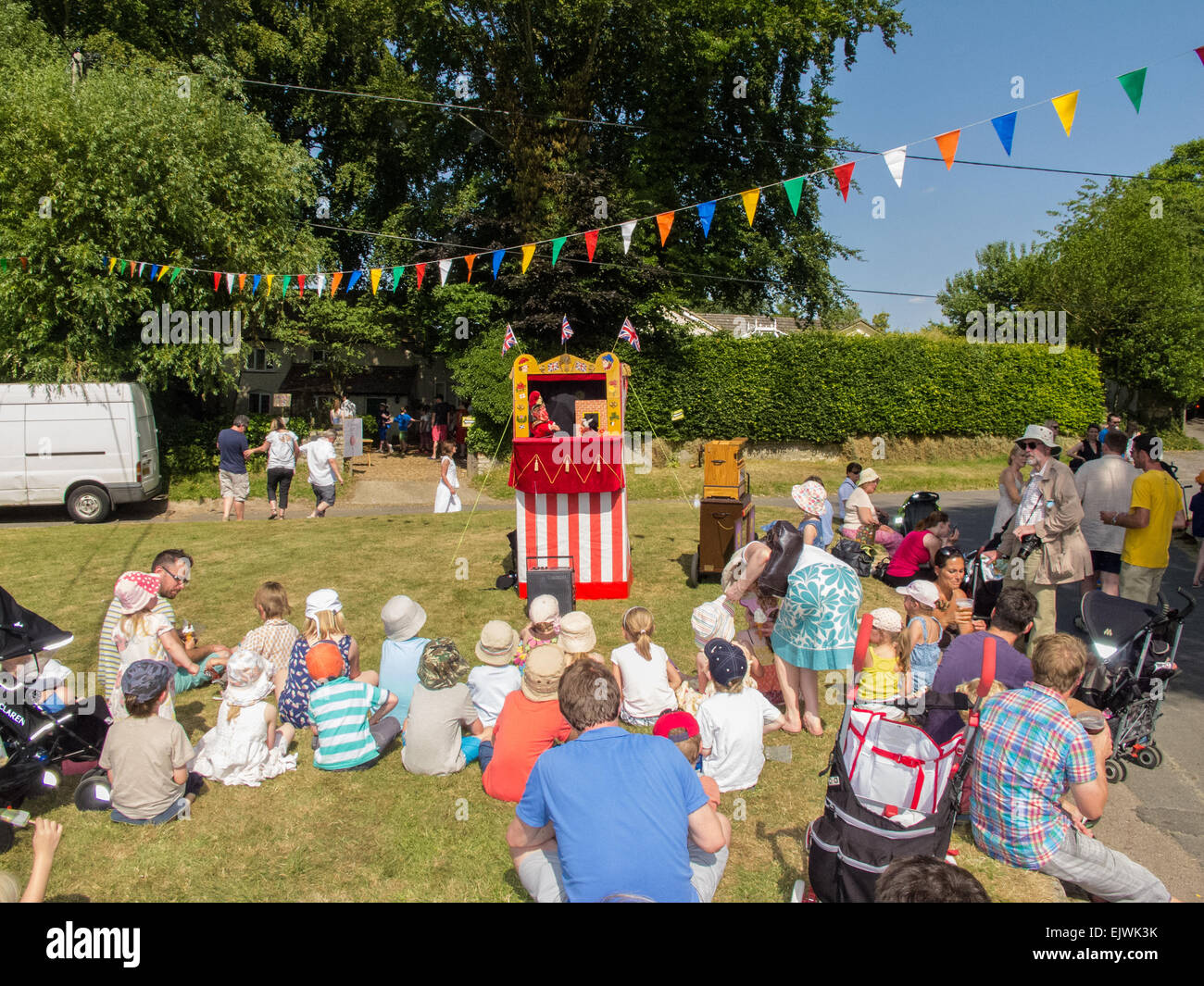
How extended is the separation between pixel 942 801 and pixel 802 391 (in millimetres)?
20886

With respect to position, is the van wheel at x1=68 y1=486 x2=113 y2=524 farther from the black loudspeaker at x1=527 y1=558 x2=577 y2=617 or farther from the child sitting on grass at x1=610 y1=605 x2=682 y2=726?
the child sitting on grass at x1=610 y1=605 x2=682 y2=726

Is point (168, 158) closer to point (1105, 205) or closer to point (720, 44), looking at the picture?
point (720, 44)

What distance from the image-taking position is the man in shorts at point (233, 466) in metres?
13.4

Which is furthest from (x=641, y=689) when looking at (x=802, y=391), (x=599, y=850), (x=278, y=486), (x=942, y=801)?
(x=802, y=391)

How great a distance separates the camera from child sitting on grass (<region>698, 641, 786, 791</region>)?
4699 mm

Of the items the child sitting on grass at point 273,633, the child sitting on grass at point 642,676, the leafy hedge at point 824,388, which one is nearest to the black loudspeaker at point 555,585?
the child sitting on grass at point 642,676

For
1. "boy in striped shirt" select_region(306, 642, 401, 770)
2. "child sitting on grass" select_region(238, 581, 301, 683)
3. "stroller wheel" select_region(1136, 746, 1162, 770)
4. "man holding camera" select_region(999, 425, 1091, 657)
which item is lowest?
"stroller wheel" select_region(1136, 746, 1162, 770)

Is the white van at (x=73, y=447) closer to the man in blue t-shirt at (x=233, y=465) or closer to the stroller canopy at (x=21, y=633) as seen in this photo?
the man in blue t-shirt at (x=233, y=465)

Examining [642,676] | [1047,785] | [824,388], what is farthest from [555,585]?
[824,388]

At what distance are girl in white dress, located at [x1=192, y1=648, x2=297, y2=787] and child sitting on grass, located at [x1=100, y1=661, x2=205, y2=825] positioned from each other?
1.41 feet

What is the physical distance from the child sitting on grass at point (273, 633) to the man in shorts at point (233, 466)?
8.29 m

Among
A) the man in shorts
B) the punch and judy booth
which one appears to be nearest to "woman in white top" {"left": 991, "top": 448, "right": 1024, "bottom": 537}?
the punch and judy booth

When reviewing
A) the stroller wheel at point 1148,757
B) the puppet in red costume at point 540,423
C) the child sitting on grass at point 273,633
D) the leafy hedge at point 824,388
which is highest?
the leafy hedge at point 824,388

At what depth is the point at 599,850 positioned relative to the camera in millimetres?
2766
